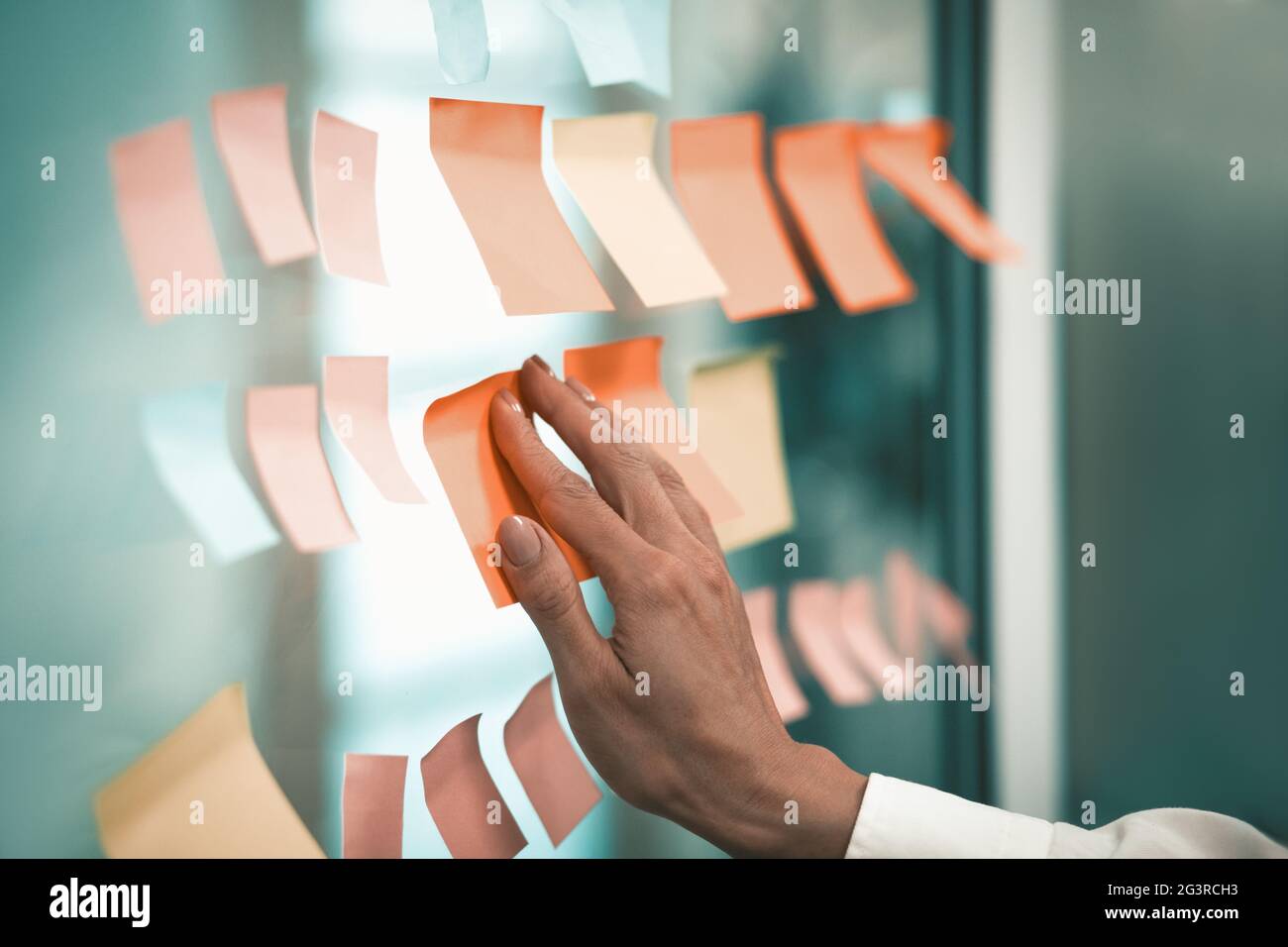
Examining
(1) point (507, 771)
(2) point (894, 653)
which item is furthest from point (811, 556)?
(1) point (507, 771)

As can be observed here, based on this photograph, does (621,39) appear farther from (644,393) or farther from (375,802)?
(375,802)

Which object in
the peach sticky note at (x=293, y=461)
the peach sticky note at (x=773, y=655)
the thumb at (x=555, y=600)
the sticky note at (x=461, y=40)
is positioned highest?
the sticky note at (x=461, y=40)

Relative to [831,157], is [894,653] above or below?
below

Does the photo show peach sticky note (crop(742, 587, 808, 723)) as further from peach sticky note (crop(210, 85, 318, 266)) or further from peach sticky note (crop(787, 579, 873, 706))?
peach sticky note (crop(210, 85, 318, 266))

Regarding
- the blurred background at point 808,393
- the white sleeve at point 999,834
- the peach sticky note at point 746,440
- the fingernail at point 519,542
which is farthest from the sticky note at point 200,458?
the white sleeve at point 999,834

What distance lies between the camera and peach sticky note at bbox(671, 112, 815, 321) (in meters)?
0.49

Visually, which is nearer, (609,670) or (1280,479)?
(609,670)

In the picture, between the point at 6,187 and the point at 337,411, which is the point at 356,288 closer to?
the point at 337,411

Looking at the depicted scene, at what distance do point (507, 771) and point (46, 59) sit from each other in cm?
44

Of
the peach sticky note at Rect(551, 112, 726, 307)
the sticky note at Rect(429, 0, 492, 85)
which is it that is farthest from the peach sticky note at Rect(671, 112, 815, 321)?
the sticky note at Rect(429, 0, 492, 85)

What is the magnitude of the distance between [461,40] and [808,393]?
0.94ft

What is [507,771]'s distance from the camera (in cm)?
46

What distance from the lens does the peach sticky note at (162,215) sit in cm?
43

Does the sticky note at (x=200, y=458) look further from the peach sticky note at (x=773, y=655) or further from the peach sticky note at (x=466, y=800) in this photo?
the peach sticky note at (x=773, y=655)
